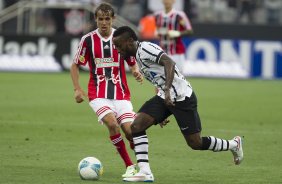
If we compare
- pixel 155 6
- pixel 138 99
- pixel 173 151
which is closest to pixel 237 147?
pixel 173 151

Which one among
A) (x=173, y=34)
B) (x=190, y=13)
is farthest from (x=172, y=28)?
(x=190, y=13)

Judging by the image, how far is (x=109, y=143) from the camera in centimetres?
1351

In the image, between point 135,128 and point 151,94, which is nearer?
point 135,128

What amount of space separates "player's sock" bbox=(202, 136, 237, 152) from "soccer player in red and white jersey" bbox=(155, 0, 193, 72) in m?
8.65

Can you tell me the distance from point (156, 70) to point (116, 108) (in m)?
1.18

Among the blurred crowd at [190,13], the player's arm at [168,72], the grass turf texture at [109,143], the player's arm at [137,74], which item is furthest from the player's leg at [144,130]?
the blurred crowd at [190,13]

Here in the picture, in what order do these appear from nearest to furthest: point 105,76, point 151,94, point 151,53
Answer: point 151,53 < point 105,76 < point 151,94

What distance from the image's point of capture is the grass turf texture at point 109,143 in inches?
405

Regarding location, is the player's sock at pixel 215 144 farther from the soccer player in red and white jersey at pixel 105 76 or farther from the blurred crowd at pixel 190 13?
the blurred crowd at pixel 190 13

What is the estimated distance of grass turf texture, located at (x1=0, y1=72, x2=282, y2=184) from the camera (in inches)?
405

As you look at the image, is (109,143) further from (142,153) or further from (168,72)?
(168,72)

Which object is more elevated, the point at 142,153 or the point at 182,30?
the point at 142,153

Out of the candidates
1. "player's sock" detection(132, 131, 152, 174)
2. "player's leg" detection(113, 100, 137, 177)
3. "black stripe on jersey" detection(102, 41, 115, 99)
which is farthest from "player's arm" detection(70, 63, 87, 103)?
"player's sock" detection(132, 131, 152, 174)

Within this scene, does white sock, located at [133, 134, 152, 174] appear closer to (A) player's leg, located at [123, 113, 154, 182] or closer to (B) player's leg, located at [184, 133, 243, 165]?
(A) player's leg, located at [123, 113, 154, 182]
